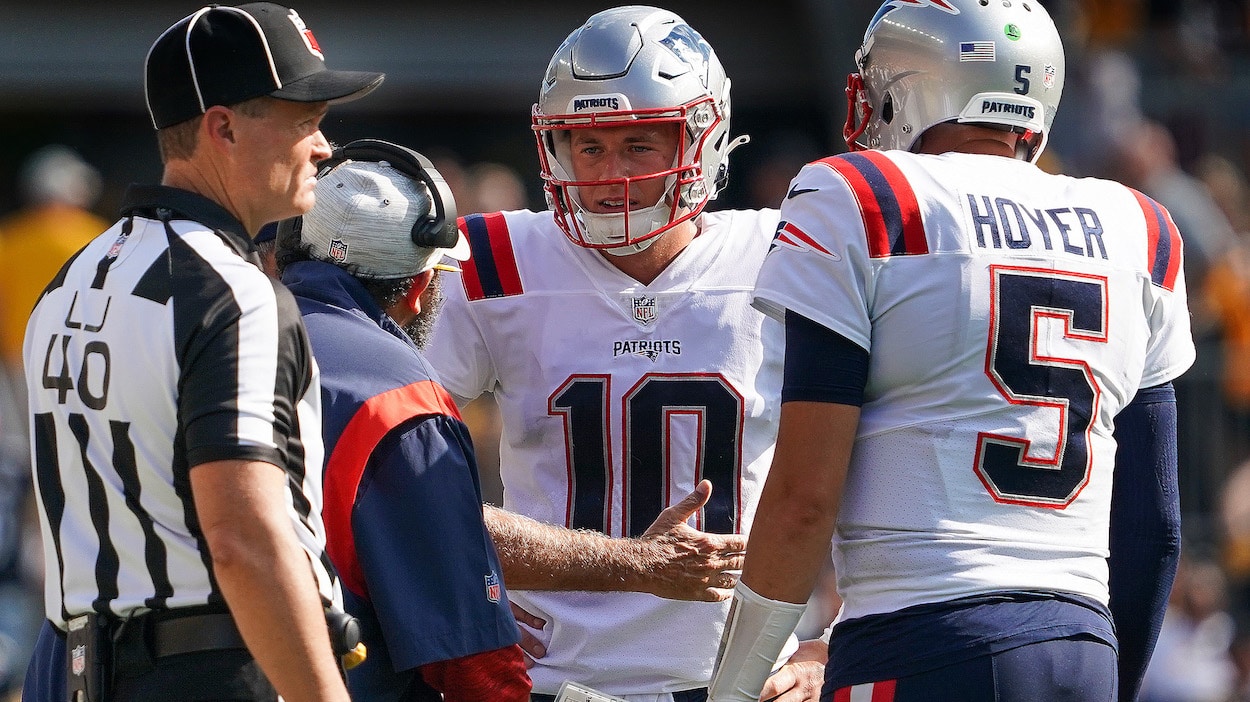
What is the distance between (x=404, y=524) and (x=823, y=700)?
0.78 m

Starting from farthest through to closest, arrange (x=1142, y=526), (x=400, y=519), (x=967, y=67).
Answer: (x=1142, y=526)
(x=967, y=67)
(x=400, y=519)

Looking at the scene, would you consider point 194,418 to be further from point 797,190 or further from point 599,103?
point 599,103

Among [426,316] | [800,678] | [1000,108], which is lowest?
[800,678]

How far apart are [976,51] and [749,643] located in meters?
1.13

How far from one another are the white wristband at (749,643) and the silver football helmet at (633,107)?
3.60 ft

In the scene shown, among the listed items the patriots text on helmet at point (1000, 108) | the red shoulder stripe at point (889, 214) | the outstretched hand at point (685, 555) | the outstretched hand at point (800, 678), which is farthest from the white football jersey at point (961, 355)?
the outstretched hand at point (800, 678)

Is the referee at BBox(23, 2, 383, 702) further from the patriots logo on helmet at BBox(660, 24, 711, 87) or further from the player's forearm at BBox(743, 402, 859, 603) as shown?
the patriots logo on helmet at BBox(660, 24, 711, 87)

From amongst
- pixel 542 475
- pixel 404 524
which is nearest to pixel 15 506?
pixel 542 475

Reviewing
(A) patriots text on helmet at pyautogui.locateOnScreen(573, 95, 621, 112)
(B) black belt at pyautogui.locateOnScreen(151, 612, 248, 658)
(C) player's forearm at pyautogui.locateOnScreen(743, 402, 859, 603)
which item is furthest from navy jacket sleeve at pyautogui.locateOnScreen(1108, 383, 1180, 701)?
(B) black belt at pyautogui.locateOnScreen(151, 612, 248, 658)

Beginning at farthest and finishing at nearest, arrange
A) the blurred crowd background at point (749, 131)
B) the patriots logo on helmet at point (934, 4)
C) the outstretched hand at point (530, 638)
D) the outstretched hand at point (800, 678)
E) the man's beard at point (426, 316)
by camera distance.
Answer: the blurred crowd background at point (749, 131)
the outstretched hand at point (530, 638)
the outstretched hand at point (800, 678)
the man's beard at point (426, 316)
the patriots logo on helmet at point (934, 4)

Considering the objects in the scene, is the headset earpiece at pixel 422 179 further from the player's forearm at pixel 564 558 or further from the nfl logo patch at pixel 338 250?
the player's forearm at pixel 564 558

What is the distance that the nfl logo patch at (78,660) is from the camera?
246cm

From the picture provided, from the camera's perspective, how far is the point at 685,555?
10.5 ft

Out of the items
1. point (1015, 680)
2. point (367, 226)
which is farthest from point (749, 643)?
point (367, 226)
